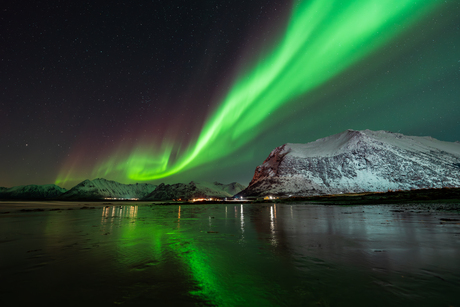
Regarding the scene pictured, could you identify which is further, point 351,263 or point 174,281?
point 351,263

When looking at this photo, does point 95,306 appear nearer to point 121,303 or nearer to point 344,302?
point 121,303

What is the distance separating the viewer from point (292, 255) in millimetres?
11242

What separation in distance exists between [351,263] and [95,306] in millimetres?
9462

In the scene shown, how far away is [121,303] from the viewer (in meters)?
5.93

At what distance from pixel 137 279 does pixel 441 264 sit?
12076mm

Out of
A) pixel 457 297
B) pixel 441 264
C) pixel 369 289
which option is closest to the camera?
pixel 457 297

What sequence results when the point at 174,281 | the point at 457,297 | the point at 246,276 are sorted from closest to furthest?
the point at 457,297
the point at 174,281
the point at 246,276

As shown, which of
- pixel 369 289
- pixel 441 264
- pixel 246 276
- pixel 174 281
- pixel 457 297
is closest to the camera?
pixel 457 297

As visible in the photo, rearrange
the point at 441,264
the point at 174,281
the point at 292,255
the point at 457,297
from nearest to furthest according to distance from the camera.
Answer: the point at 457,297
the point at 174,281
the point at 441,264
the point at 292,255

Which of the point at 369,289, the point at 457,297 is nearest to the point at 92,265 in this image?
the point at 369,289

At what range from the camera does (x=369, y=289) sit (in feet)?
22.3

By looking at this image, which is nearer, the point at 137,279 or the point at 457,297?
the point at 457,297

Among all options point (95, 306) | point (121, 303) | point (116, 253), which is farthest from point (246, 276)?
point (116, 253)

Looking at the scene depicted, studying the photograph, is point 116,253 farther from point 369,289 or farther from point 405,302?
point 405,302
